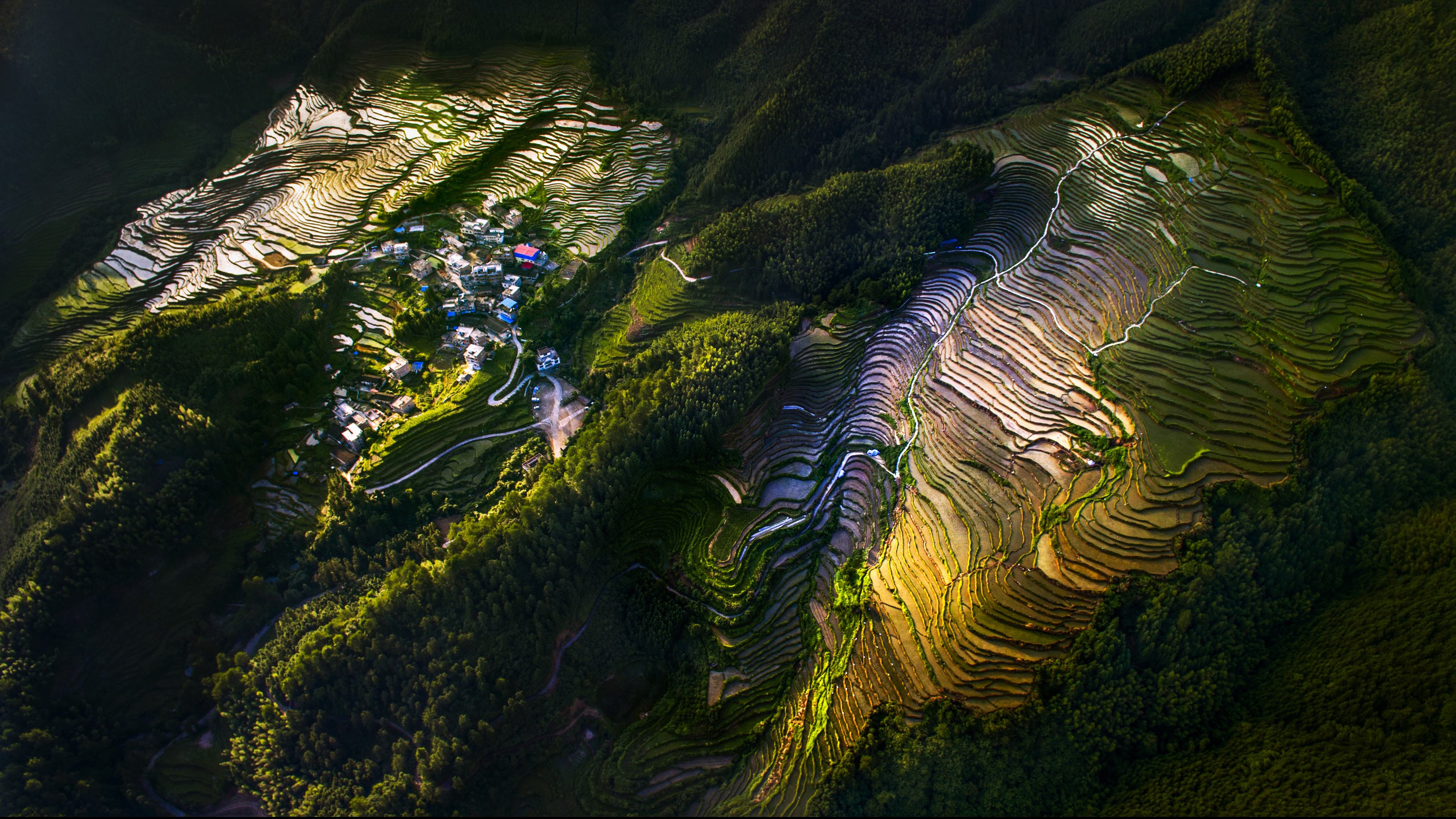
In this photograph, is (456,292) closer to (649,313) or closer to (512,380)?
(512,380)

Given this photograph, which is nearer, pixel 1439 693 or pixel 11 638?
pixel 1439 693

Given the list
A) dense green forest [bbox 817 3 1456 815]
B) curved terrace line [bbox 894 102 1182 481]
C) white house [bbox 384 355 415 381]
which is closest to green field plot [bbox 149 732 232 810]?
white house [bbox 384 355 415 381]

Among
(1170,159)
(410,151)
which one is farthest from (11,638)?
(1170,159)

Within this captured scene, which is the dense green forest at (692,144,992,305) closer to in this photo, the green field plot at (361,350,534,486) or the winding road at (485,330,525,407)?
the winding road at (485,330,525,407)

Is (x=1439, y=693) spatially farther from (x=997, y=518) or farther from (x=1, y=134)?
(x=1, y=134)

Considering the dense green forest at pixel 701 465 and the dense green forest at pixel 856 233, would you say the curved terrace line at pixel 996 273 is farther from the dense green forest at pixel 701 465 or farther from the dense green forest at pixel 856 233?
the dense green forest at pixel 701 465
